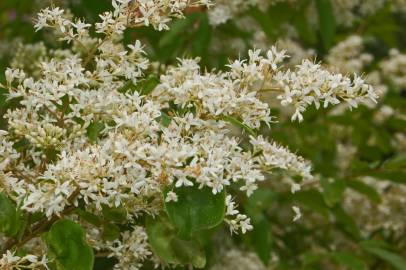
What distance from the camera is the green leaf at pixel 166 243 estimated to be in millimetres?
1865

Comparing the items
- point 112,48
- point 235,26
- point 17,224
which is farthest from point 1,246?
point 235,26

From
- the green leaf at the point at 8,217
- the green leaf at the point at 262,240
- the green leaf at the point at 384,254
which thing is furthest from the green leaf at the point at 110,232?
the green leaf at the point at 384,254

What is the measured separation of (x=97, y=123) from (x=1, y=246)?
397mm

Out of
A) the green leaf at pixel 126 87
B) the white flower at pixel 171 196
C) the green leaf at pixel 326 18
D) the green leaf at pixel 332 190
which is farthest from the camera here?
the green leaf at pixel 326 18

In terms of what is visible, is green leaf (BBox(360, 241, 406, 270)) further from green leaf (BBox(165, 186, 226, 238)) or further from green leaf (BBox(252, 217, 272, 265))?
green leaf (BBox(165, 186, 226, 238))

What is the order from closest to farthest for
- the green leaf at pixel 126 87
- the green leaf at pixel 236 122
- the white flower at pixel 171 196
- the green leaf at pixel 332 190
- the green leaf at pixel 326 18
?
the white flower at pixel 171 196 → the green leaf at pixel 236 122 → the green leaf at pixel 126 87 → the green leaf at pixel 332 190 → the green leaf at pixel 326 18

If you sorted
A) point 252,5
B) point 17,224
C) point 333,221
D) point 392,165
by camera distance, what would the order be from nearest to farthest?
point 17,224
point 392,165
point 252,5
point 333,221

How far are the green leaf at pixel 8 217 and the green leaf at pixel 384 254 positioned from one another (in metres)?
2.06

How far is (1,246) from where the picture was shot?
1.89 meters

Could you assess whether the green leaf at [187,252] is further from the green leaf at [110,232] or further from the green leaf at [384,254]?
the green leaf at [384,254]

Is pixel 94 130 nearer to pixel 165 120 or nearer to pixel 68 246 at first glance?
pixel 165 120

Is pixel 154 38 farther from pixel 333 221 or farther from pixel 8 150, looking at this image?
pixel 8 150

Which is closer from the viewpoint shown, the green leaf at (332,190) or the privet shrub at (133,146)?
the privet shrub at (133,146)

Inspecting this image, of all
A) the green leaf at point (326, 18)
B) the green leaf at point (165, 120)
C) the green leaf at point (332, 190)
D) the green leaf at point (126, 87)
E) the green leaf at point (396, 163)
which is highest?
the green leaf at point (165, 120)
